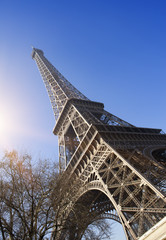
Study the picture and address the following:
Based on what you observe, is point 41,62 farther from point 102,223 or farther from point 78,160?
point 102,223

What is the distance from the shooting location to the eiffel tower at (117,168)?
34.9ft

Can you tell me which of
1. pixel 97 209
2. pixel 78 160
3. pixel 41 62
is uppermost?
pixel 41 62

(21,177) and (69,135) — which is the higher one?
(69,135)

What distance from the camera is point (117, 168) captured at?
22953 millimetres

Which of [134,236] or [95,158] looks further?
[95,158]

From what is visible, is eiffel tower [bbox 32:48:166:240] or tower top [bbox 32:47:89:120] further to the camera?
tower top [bbox 32:47:89:120]

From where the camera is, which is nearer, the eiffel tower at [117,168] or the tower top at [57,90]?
the eiffel tower at [117,168]

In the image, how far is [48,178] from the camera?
11.8m

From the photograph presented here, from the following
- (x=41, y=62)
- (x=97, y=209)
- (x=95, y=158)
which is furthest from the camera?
(x=41, y=62)

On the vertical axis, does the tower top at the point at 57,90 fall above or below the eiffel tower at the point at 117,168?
above

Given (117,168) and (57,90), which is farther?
(57,90)

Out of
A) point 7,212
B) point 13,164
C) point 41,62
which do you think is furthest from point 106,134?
point 41,62

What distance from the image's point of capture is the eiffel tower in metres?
10.6

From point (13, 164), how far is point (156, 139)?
19404 mm
